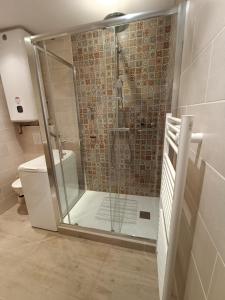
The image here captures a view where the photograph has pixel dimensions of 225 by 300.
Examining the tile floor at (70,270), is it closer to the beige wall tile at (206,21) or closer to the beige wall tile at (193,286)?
the beige wall tile at (193,286)

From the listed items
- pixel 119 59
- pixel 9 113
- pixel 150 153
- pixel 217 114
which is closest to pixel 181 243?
pixel 217 114

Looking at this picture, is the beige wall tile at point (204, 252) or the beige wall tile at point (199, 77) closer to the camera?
the beige wall tile at point (204, 252)

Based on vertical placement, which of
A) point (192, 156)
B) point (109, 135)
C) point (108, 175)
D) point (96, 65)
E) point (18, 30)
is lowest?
point (108, 175)

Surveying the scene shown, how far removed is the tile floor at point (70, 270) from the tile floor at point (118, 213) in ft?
0.62

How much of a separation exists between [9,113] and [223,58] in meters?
2.41

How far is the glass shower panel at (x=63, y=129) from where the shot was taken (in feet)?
5.29

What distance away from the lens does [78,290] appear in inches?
46.5

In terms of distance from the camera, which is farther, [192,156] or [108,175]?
[108,175]

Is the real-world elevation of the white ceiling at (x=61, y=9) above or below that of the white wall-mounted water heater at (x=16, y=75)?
above

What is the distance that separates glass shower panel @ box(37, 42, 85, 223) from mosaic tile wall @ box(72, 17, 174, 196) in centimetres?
13

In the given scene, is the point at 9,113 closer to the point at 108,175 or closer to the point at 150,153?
the point at 108,175

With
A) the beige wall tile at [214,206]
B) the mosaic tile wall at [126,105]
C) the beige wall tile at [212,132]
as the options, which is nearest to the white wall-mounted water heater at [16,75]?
the mosaic tile wall at [126,105]

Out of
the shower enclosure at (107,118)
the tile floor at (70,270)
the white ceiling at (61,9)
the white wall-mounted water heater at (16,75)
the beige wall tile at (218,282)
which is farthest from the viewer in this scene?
the white wall-mounted water heater at (16,75)

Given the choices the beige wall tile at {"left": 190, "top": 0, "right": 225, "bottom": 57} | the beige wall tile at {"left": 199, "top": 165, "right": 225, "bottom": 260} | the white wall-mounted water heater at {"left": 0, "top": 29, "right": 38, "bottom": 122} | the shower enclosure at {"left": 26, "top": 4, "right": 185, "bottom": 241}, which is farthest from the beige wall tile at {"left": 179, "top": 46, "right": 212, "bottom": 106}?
the white wall-mounted water heater at {"left": 0, "top": 29, "right": 38, "bottom": 122}
